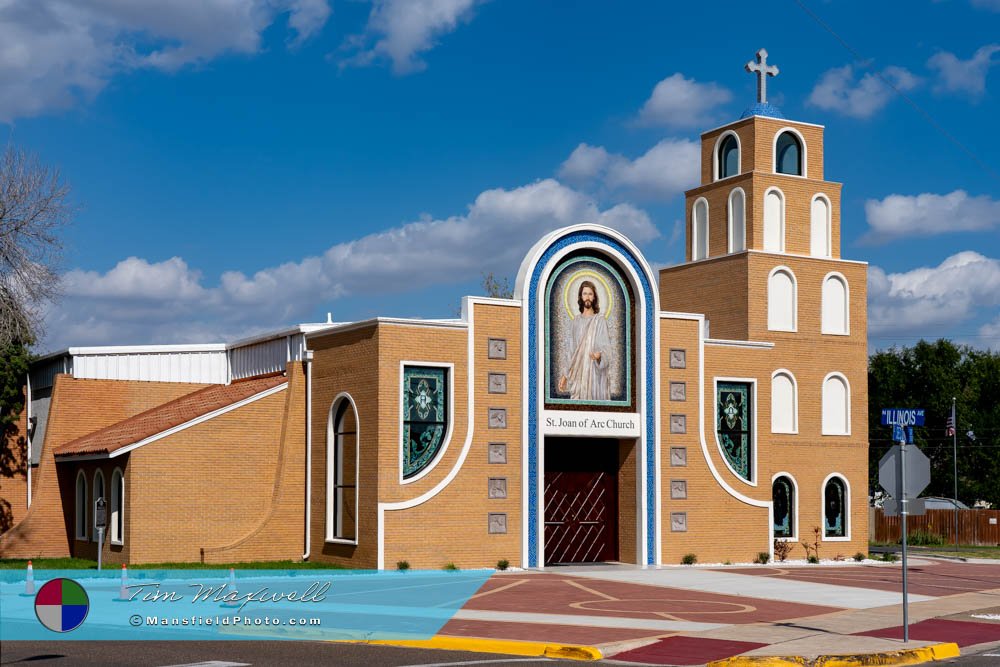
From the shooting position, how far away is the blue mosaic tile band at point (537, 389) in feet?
103

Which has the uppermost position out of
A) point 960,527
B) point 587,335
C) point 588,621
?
point 587,335

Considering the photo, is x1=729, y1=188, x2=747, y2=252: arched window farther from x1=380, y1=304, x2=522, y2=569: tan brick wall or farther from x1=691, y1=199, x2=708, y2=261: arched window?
x1=380, y1=304, x2=522, y2=569: tan brick wall

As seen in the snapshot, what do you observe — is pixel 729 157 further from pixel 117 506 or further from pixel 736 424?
pixel 117 506

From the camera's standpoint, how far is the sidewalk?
1702 cm

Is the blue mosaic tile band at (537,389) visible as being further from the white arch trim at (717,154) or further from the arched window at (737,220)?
the white arch trim at (717,154)

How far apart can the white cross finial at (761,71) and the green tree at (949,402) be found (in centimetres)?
4830

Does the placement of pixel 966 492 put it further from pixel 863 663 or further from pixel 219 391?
pixel 863 663

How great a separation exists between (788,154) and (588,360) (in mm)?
10857

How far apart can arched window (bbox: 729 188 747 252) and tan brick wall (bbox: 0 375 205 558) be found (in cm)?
1742

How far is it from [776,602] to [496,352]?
33.2 feet

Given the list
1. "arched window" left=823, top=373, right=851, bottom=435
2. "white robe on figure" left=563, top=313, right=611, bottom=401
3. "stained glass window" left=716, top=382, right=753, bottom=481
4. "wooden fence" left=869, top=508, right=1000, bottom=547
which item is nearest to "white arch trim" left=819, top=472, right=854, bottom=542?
"arched window" left=823, top=373, right=851, bottom=435

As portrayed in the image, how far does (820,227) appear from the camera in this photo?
3872cm

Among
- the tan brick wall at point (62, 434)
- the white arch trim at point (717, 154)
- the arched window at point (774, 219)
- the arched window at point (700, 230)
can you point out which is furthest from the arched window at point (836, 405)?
the tan brick wall at point (62, 434)

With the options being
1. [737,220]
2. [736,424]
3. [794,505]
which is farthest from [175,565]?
[737,220]
